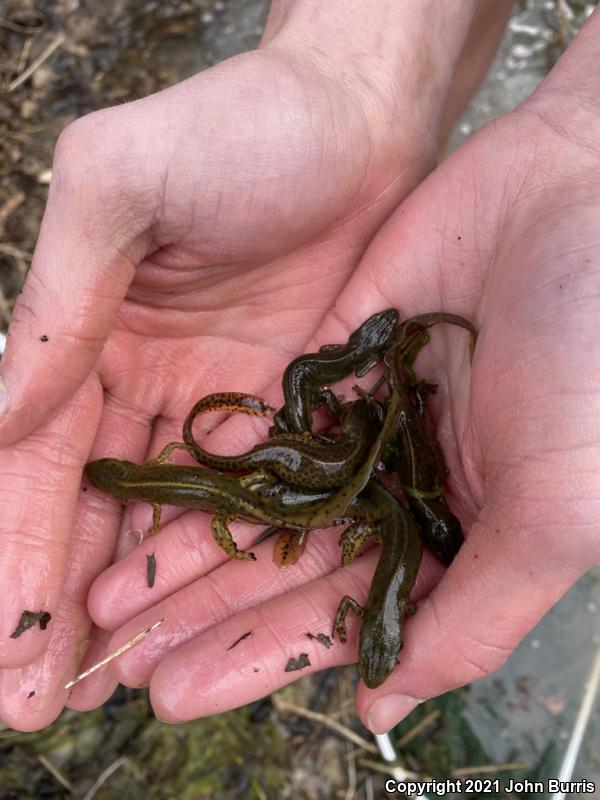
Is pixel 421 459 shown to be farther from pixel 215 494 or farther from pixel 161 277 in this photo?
pixel 161 277

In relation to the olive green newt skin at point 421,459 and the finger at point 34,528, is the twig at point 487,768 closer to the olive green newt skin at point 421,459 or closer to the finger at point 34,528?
the olive green newt skin at point 421,459

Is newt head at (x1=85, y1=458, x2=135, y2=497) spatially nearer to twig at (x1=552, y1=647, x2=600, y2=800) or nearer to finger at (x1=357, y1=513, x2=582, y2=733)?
finger at (x1=357, y1=513, x2=582, y2=733)

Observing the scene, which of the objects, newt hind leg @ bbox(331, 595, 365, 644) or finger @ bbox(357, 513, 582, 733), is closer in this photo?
finger @ bbox(357, 513, 582, 733)

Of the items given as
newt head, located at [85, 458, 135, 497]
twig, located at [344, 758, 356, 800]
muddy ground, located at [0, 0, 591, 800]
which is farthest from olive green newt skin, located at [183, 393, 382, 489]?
twig, located at [344, 758, 356, 800]

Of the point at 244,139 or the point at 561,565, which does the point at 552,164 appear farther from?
the point at 561,565

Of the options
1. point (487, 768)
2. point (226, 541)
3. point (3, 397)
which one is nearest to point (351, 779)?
point (487, 768)

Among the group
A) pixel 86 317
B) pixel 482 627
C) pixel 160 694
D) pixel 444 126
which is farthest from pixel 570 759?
pixel 444 126
